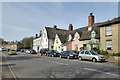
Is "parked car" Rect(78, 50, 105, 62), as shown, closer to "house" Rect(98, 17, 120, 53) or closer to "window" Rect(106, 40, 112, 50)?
"house" Rect(98, 17, 120, 53)

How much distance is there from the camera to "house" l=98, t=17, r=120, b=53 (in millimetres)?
20578

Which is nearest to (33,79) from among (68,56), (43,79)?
(43,79)

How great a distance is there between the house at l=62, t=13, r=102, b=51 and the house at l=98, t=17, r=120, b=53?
73.3 inches

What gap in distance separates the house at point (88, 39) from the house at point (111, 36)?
6.11 feet

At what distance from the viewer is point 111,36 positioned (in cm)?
2172

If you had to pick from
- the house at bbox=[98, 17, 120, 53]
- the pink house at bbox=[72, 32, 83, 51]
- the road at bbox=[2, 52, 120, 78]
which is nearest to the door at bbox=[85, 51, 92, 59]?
the road at bbox=[2, 52, 120, 78]

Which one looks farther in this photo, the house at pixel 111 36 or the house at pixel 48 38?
the house at pixel 48 38

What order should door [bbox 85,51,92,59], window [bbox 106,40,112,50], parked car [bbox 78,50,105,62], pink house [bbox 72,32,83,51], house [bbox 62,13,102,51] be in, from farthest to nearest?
pink house [bbox 72,32,83,51] < house [bbox 62,13,102,51] < window [bbox 106,40,112,50] < door [bbox 85,51,92,59] < parked car [bbox 78,50,105,62]

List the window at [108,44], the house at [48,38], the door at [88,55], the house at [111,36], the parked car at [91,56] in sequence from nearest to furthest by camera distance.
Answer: the parked car at [91,56] < the door at [88,55] < the house at [111,36] < the window at [108,44] < the house at [48,38]

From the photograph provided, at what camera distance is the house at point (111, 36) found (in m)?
20.6

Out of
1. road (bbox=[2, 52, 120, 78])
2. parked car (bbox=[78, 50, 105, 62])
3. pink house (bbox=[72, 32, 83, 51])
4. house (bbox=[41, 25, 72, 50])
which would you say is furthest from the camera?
house (bbox=[41, 25, 72, 50])

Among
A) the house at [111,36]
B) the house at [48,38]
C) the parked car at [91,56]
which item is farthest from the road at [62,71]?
the house at [48,38]

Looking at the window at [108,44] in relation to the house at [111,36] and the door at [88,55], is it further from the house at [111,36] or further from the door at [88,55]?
the door at [88,55]

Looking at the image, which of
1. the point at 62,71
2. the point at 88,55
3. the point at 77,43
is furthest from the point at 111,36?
the point at 62,71
